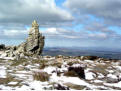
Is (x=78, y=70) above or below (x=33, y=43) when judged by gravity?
below

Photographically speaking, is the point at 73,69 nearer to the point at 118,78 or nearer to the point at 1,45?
the point at 118,78

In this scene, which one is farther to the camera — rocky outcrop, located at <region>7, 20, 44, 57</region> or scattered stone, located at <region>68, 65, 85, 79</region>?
rocky outcrop, located at <region>7, 20, 44, 57</region>

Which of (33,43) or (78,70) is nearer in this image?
(78,70)

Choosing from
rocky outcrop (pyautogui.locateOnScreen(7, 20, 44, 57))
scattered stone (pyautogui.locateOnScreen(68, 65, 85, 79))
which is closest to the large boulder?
rocky outcrop (pyautogui.locateOnScreen(7, 20, 44, 57))

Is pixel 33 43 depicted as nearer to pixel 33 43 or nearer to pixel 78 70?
pixel 33 43

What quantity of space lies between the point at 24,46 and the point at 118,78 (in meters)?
51.2

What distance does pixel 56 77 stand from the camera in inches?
721

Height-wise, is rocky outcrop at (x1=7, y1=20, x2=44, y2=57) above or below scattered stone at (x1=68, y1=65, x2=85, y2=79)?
above

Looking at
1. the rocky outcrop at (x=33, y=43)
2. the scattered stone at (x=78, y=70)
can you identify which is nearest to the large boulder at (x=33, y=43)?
the rocky outcrop at (x=33, y=43)

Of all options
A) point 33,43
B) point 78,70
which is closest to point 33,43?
point 33,43

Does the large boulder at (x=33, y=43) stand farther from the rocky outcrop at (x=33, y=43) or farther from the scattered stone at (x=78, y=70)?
the scattered stone at (x=78, y=70)

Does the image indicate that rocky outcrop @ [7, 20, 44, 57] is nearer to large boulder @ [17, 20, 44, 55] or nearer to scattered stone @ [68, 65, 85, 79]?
large boulder @ [17, 20, 44, 55]

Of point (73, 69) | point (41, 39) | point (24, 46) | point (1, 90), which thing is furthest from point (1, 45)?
point (1, 90)

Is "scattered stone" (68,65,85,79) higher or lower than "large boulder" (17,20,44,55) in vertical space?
lower
